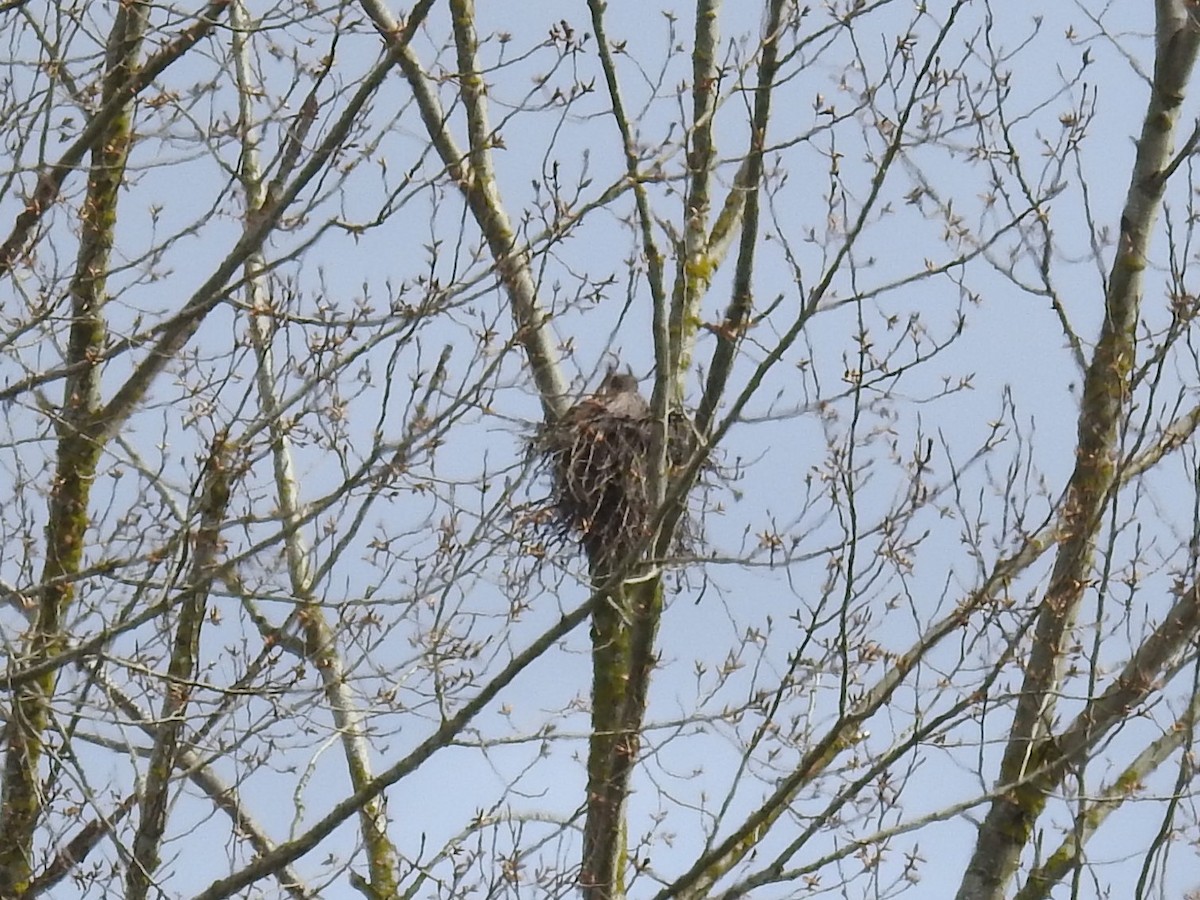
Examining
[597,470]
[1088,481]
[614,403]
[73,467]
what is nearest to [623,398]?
[614,403]

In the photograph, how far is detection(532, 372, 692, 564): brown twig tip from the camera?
27.7ft

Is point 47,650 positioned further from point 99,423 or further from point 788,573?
point 788,573

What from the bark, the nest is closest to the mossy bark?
the nest

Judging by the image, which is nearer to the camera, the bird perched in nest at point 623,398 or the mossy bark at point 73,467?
the mossy bark at point 73,467

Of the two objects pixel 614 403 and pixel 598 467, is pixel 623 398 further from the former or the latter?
pixel 598 467

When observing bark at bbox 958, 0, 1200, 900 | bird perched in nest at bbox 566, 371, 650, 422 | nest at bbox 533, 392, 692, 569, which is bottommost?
bark at bbox 958, 0, 1200, 900

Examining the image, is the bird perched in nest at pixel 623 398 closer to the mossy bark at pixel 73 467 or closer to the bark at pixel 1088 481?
the bark at pixel 1088 481

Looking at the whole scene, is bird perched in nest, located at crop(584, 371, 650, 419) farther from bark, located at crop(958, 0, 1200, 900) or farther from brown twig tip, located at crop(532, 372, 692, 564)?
bark, located at crop(958, 0, 1200, 900)

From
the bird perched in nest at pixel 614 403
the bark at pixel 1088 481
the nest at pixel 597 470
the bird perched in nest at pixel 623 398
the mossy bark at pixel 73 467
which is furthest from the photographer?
the bird perched in nest at pixel 623 398

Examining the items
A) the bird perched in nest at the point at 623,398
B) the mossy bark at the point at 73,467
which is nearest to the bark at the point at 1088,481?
the bird perched in nest at the point at 623,398

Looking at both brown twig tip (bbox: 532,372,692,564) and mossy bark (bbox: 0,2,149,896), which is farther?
brown twig tip (bbox: 532,372,692,564)

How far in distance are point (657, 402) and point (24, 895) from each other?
2.49m

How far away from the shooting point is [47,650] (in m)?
5.55

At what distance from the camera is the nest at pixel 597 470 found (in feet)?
27.7
